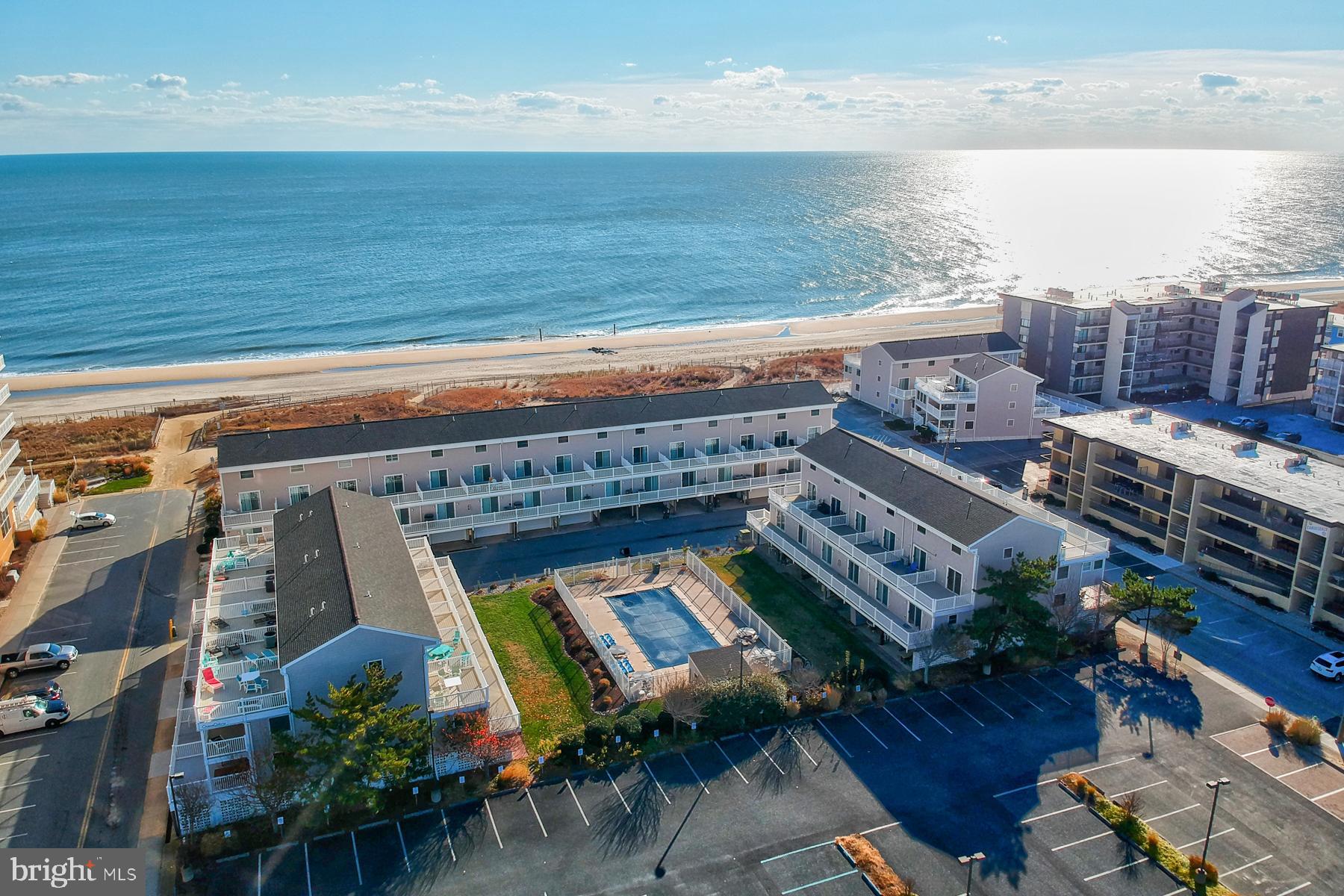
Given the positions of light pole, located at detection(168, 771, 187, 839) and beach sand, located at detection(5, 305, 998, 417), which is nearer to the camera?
light pole, located at detection(168, 771, 187, 839)

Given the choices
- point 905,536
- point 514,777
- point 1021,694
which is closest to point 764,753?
point 514,777

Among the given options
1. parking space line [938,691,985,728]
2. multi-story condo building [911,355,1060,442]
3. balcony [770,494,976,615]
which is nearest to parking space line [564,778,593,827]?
parking space line [938,691,985,728]

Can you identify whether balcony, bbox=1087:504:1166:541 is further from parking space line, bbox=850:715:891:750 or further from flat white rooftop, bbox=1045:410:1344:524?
parking space line, bbox=850:715:891:750

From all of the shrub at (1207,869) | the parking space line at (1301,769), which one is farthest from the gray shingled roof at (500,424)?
the shrub at (1207,869)

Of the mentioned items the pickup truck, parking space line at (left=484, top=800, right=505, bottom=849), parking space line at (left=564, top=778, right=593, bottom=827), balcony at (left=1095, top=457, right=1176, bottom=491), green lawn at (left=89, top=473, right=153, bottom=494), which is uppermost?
balcony at (left=1095, top=457, right=1176, bottom=491)

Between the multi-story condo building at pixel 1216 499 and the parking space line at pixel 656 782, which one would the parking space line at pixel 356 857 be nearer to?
the parking space line at pixel 656 782
